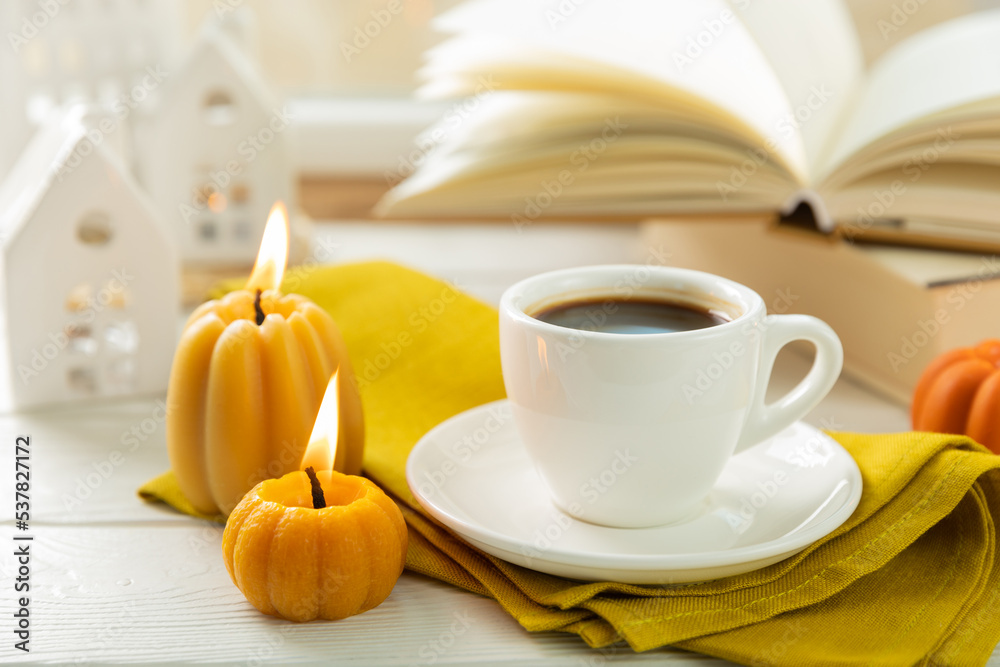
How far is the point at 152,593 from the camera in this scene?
21.6 inches

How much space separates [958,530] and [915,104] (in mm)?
474

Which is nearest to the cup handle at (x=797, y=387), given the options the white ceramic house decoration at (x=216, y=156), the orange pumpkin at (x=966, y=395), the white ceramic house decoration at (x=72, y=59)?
the orange pumpkin at (x=966, y=395)

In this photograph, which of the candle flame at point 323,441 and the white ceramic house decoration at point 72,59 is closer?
the candle flame at point 323,441

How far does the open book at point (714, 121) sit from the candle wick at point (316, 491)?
517 millimetres

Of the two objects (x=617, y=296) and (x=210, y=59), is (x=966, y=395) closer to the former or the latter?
(x=617, y=296)

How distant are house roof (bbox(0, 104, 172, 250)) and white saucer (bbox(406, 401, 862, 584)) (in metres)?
0.37

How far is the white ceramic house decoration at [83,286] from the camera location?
790 mm

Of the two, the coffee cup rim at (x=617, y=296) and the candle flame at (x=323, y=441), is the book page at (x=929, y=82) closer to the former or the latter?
the coffee cup rim at (x=617, y=296)

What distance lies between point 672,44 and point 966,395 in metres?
0.50

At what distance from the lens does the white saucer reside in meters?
0.51

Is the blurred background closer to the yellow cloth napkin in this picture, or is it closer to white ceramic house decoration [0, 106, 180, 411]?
white ceramic house decoration [0, 106, 180, 411]

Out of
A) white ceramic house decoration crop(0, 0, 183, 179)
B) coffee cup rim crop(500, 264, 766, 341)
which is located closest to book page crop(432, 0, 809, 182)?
coffee cup rim crop(500, 264, 766, 341)

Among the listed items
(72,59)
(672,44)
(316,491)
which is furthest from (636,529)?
(72,59)

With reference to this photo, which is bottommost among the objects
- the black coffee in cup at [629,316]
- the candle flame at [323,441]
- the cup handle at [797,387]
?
the candle flame at [323,441]
